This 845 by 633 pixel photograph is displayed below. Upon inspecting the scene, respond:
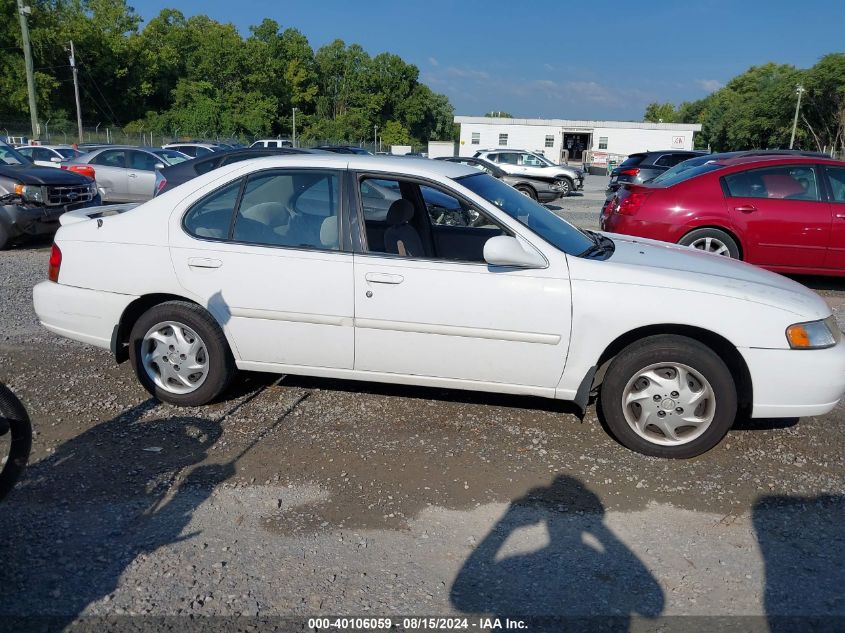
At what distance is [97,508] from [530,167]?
75.6ft

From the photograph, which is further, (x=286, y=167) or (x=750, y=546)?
(x=286, y=167)

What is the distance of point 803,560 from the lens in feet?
10.2

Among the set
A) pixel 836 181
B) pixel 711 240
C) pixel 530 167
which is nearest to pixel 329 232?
pixel 711 240

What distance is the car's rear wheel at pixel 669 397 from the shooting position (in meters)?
3.91

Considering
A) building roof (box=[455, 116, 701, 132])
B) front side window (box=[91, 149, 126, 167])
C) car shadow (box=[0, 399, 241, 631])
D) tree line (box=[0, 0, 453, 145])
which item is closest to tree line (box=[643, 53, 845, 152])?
building roof (box=[455, 116, 701, 132])

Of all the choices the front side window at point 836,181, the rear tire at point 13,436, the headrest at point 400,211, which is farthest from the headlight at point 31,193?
the front side window at point 836,181

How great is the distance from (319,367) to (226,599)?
1819 mm

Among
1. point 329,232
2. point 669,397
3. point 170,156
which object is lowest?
point 669,397

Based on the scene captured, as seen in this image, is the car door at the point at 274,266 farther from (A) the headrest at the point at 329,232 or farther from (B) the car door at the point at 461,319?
(B) the car door at the point at 461,319

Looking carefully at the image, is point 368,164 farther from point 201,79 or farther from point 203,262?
point 201,79

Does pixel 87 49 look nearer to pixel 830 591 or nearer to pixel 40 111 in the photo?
pixel 40 111

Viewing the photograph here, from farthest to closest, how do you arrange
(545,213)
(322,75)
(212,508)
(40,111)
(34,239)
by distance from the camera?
(322,75)
(40,111)
(34,239)
(545,213)
(212,508)

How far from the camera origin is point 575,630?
266cm

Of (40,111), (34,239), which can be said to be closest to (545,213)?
(34,239)
